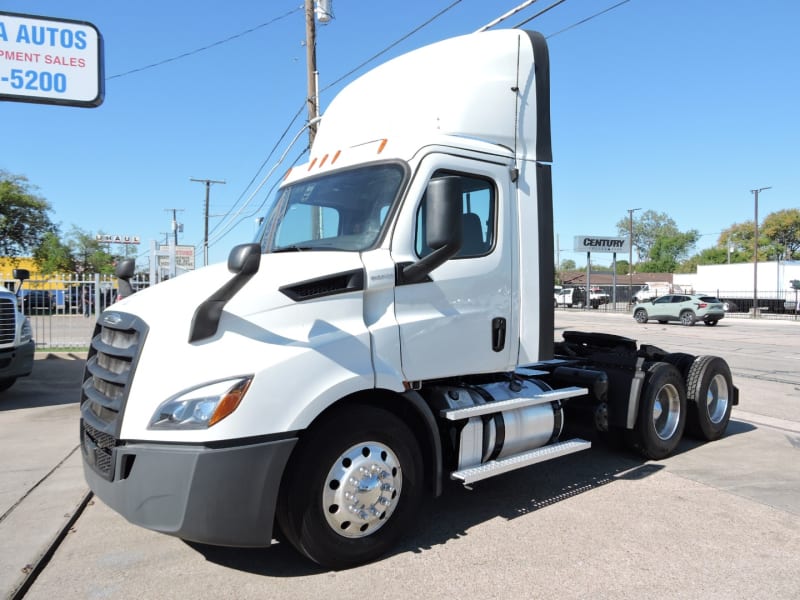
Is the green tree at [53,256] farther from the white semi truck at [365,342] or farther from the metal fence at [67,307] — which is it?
the white semi truck at [365,342]

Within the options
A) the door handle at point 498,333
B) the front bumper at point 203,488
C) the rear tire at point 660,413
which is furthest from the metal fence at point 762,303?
the front bumper at point 203,488

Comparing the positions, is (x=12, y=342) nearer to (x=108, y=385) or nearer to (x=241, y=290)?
(x=108, y=385)

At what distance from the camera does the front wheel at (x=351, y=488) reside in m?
3.31

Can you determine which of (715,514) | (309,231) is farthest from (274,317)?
(715,514)

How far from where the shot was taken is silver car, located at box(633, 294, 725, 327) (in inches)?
1170

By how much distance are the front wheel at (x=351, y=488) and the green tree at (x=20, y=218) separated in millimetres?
46441

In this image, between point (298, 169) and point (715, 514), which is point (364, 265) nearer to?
point (298, 169)

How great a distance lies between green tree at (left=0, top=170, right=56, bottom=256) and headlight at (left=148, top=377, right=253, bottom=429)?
46242mm

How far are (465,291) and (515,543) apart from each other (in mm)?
1725

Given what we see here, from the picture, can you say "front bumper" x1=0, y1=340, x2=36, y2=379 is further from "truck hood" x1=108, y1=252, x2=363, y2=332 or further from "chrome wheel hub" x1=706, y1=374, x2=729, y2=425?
"chrome wheel hub" x1=706, y1=374, x2=729, y2=425

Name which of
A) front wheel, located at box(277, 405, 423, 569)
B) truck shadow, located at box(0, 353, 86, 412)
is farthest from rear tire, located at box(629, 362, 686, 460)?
truck shadow, located at box(0, 353, 86, 412)

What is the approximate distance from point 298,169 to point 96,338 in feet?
6.75

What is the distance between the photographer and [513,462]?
14.0 feet

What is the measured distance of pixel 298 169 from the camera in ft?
16.1
